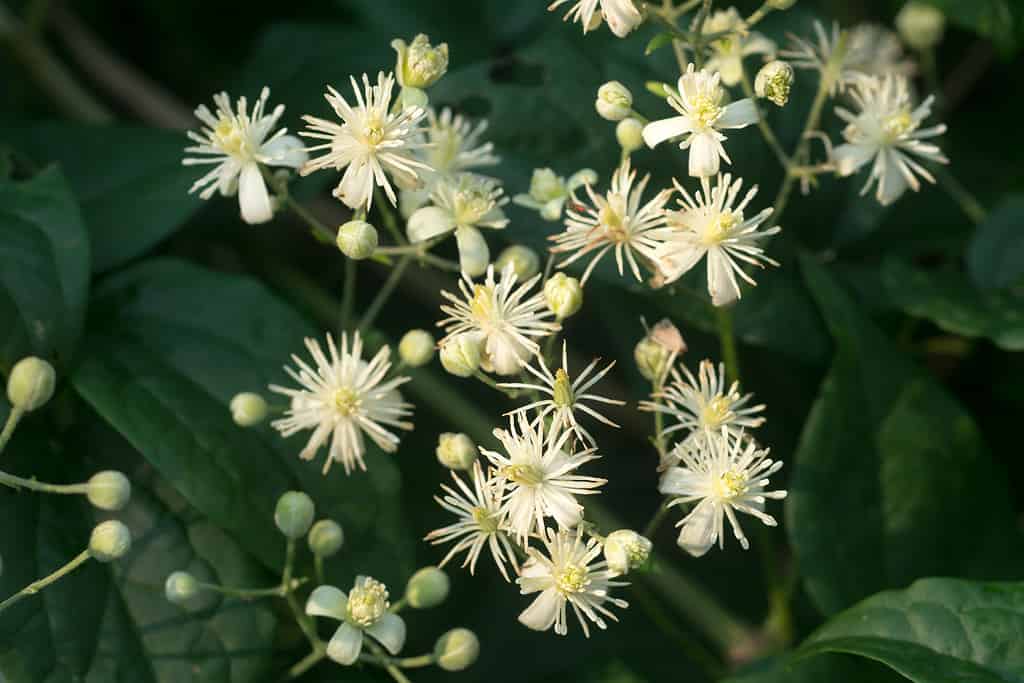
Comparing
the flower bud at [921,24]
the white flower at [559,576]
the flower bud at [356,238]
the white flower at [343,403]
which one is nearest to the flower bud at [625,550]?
the white flower at [559,576]

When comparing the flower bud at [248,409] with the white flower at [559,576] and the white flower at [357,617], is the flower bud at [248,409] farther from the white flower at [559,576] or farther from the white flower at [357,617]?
the white flower at [559,576]

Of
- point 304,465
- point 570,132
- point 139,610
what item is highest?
point 570,132

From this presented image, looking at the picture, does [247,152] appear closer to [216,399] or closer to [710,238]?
[216,399]

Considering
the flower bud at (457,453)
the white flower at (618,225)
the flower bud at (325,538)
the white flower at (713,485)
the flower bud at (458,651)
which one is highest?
the white flower at (618,225)

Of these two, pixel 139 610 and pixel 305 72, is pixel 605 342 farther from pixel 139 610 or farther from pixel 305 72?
pixel 139 610

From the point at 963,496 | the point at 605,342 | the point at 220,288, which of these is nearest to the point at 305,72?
the point at 220,288

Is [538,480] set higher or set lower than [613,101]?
lower

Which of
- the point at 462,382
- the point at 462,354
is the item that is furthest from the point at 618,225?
the point at 462,382
